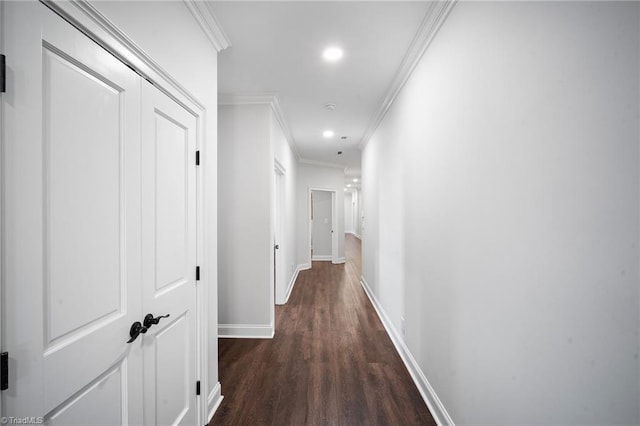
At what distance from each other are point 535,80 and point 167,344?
202 centimetres

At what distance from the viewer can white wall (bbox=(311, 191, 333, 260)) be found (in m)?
7.68

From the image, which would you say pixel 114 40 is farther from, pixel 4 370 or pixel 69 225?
pixel 4 370

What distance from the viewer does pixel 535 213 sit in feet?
3.13

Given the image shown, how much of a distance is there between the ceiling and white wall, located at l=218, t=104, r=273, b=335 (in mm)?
384

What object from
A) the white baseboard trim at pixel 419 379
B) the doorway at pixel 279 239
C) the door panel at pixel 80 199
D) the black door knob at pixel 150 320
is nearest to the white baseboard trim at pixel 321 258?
the doorway at pixel 279 239

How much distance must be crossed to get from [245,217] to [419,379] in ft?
7.45

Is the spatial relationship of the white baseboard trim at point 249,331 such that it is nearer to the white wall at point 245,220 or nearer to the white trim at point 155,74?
the white wall at point 245,220

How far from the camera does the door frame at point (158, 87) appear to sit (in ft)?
2.72

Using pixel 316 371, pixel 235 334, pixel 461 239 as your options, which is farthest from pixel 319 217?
pixel 461 239

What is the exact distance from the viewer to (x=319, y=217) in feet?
25.4

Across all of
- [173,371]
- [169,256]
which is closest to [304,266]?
[173,371]

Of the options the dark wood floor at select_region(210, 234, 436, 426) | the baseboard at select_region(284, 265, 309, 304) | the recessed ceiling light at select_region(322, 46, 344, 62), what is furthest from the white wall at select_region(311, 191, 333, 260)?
the recessed ceiling light at select_region(322, 46, 344, 62)

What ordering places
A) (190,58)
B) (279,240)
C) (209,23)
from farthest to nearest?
(279,240)
(209,23)
(190,58)

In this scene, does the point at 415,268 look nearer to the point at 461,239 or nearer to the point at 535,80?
the point at 461,239
